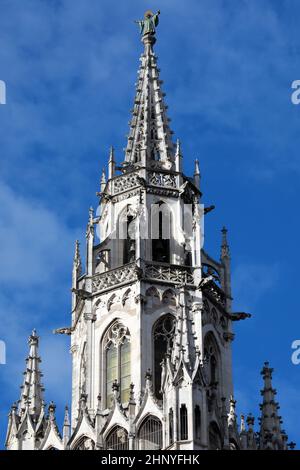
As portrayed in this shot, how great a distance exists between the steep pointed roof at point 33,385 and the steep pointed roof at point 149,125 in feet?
35.3

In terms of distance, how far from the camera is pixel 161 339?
81125 millimetres

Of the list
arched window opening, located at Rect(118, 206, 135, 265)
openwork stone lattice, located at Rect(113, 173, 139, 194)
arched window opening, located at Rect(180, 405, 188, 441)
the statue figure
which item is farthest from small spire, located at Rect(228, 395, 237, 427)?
the statue figure

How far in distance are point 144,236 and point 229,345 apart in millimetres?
6453

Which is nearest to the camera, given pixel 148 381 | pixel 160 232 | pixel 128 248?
pixel 148 381

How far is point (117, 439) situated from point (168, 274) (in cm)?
906

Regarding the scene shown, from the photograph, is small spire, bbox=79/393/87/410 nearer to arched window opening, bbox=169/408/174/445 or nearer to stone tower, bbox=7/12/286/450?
stone tower, bbox=7/12/286/450

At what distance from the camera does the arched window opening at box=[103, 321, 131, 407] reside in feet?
263

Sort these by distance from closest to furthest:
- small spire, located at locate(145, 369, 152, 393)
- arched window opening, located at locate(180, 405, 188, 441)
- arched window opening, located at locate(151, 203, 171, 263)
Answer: arched window opening, located at locate(180, 405, 188, 441)
small spire, located at locate(145, 369, 152, 393)
arched window opening, located at locate(151, 203, 171, 263)

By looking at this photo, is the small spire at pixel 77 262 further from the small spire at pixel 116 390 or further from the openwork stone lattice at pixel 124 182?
the small spire at pixel 116 390

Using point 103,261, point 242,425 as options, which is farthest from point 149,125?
point 242,425

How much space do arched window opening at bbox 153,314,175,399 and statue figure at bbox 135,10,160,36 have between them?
20329 mm

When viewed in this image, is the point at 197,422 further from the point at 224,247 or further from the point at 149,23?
the point at 149,23

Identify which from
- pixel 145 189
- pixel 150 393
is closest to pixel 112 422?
pixel 150 393

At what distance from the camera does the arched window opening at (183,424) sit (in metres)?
73.8
